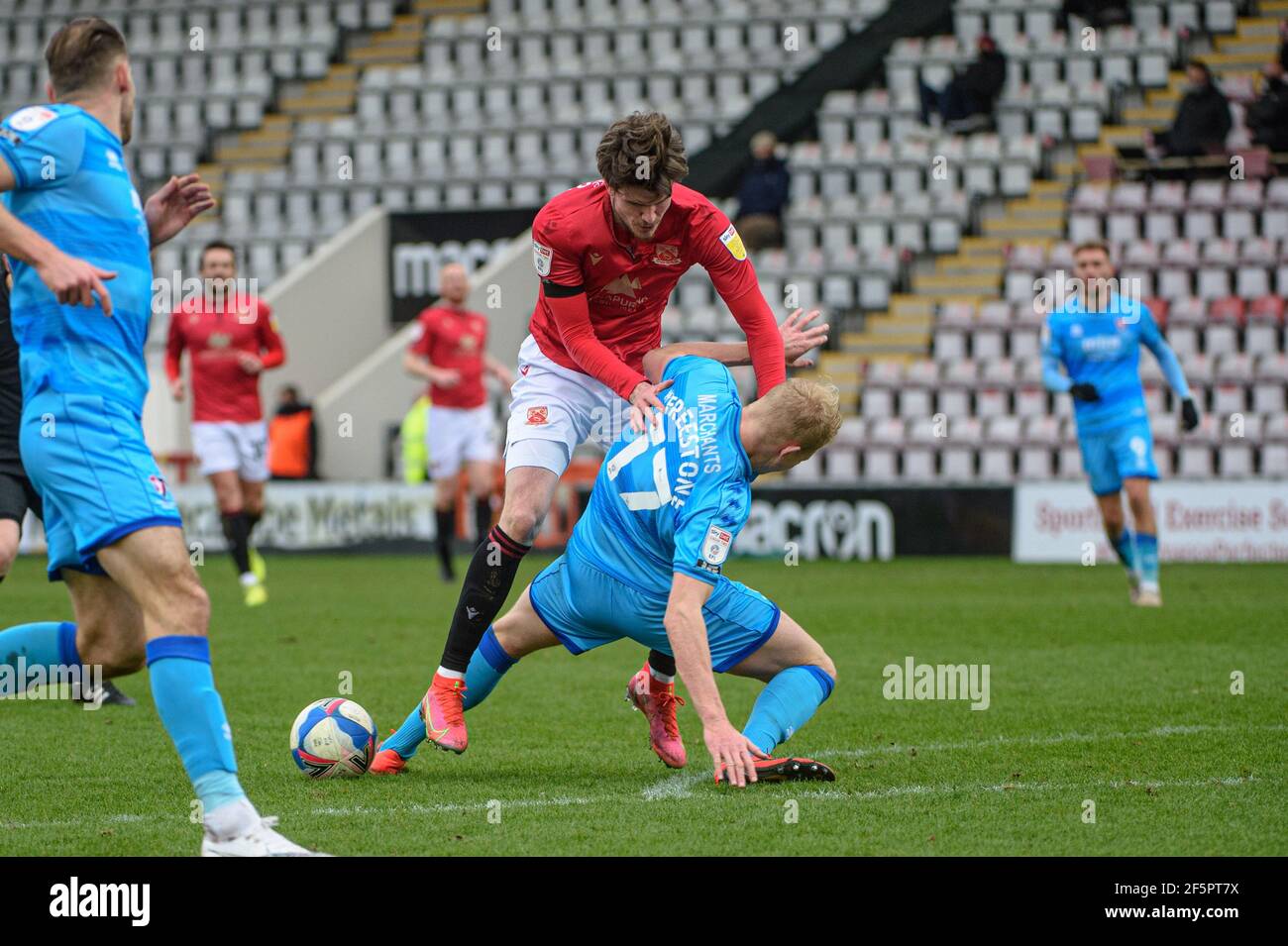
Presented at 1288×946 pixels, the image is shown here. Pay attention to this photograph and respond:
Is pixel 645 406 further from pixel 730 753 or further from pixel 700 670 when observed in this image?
pixel 730 753

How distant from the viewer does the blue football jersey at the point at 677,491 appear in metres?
4.99

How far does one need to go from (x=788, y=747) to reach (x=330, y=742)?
168cm

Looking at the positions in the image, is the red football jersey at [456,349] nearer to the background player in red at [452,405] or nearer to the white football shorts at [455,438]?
the background player in red at [452,405]

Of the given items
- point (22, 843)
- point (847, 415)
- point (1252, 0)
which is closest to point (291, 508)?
point (847, 415)

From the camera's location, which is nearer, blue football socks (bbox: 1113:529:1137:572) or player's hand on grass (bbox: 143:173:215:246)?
player's hand on grass (bbox: 143:173:215:246)

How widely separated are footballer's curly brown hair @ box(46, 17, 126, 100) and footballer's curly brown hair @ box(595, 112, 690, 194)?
1.68m

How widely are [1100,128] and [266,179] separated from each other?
11164 mm

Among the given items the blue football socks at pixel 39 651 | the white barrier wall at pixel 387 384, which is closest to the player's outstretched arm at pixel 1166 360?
the blue football socks at pixel 39 651

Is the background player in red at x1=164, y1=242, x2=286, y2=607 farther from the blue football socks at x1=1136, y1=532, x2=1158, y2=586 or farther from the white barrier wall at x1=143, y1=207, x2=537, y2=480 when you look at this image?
the white barrier wall at x1=143, y1=207, x2=537, y2=480

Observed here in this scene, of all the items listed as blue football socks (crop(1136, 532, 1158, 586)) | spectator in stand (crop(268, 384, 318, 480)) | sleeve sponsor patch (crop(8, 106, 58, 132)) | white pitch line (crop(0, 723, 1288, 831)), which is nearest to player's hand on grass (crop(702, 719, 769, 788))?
white pitch line (crop(0, 723, 1288, 831))

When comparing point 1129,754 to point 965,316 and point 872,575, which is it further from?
point 965,316

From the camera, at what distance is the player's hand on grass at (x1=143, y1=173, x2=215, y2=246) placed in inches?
191

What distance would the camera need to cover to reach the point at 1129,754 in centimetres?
589

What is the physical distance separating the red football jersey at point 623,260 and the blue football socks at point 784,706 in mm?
1349
